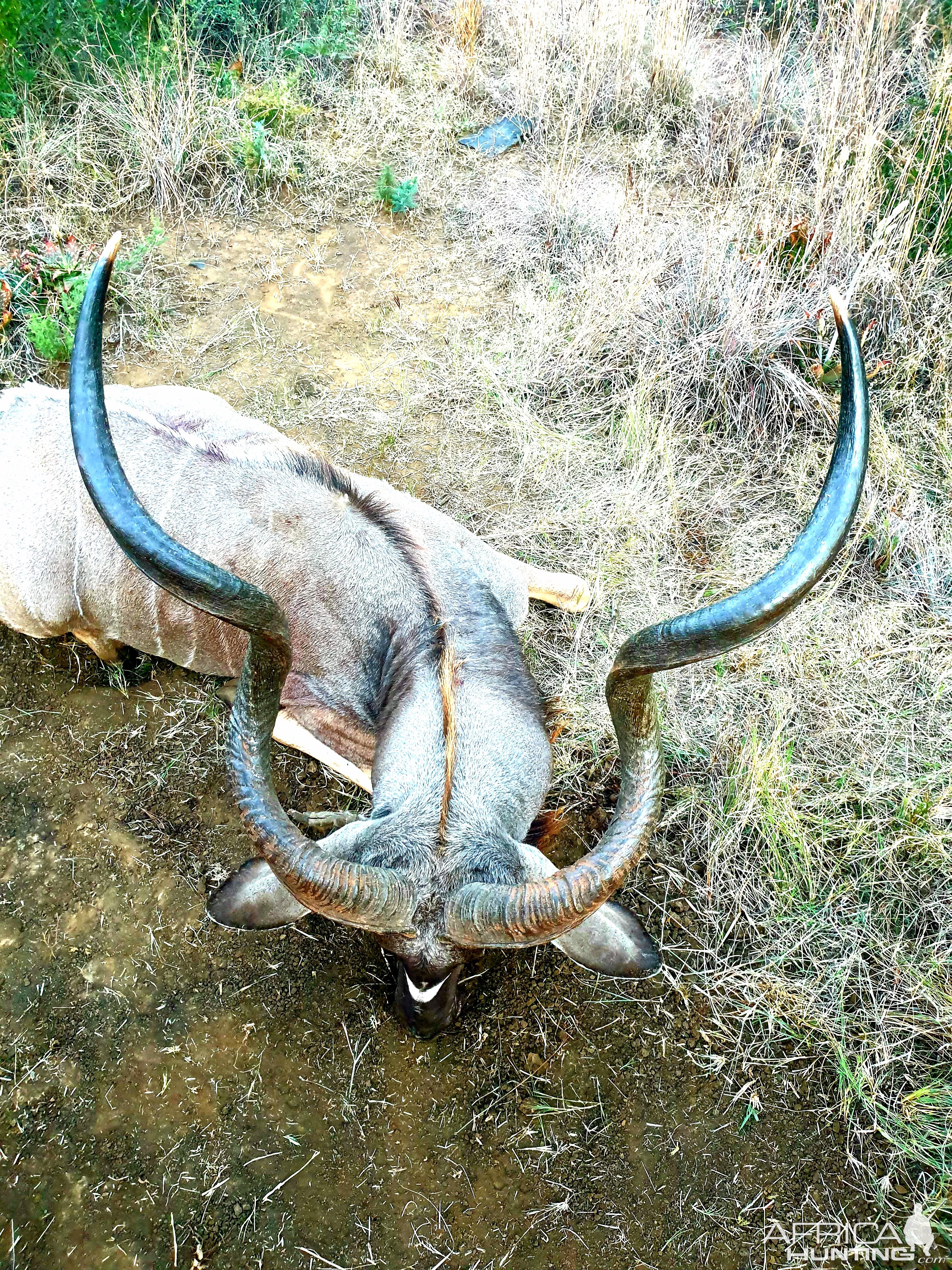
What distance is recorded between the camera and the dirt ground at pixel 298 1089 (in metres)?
3.62

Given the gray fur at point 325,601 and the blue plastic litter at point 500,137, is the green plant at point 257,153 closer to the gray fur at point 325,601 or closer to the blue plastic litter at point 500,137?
the blue plastic litter at point 500,137

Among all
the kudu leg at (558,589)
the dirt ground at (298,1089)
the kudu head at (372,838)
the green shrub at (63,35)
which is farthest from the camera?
the green shrub at (63,35)

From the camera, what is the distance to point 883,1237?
11.6 feet

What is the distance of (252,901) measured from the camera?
3785mm

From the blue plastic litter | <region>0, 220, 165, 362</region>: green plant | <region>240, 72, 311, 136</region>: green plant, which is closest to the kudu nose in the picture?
<region>0, 220, 165, 362</region>: green plant

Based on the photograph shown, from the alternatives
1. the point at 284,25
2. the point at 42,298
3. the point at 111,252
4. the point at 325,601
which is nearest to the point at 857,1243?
the point at 325,601

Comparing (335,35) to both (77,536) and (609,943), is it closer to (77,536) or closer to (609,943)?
(77,536)

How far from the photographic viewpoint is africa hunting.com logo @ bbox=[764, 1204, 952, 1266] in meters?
3.50

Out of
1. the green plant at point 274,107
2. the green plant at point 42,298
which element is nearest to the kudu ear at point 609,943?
the green plant at point 42,298

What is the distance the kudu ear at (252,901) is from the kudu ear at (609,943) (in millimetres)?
971

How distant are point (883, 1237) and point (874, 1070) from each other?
0.58 m

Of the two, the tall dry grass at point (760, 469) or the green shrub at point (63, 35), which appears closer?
the tall dry grass at point (760, 469)

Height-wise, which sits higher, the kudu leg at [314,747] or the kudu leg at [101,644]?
the kudu leg at [314,747]

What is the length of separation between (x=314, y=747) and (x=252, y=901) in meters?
1.16
